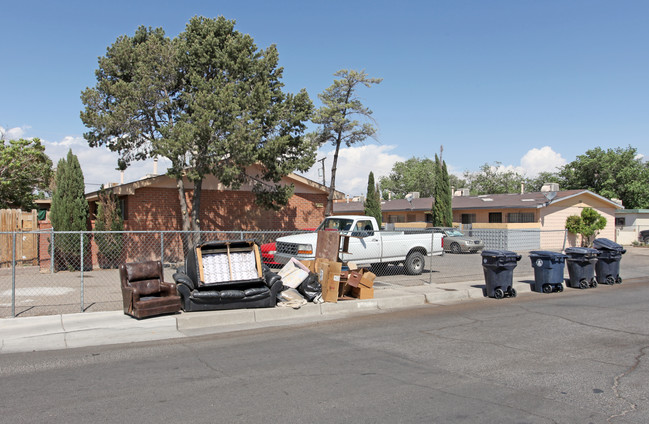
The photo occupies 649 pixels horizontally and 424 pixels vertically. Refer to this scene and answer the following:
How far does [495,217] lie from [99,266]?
2681 centimetres

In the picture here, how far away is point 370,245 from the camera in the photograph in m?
15.1

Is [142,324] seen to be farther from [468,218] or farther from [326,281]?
[468,218]

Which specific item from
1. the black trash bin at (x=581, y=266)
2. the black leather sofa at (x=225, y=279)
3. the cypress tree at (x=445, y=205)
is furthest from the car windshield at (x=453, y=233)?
the black leather sofa at (x=225, y=279)

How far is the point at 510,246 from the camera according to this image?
27.3 metres

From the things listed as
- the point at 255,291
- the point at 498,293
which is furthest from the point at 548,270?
the point at 255,291

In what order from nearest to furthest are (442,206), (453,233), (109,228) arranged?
(109,228) → (453,233) → (442,206)

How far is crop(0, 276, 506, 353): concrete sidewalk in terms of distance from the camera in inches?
313

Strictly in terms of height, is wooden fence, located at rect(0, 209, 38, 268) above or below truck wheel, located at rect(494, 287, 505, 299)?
above

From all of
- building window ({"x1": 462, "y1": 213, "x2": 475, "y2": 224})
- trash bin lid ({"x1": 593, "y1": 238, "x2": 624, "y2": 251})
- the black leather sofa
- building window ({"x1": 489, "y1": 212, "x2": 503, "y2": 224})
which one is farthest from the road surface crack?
building window ({"x1": 462, "y1": 213, "x2": 475, "y2": 224})

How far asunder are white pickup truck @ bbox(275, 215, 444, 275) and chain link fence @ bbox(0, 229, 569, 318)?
0.05m

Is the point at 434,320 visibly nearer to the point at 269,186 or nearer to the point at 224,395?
the point at 224,395

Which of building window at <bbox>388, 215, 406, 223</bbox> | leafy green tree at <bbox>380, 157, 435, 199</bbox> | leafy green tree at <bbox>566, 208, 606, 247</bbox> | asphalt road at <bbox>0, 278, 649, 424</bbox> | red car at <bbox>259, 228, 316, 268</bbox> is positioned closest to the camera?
asphalt road at <bbox>0, 278, 649, 424</bbox>

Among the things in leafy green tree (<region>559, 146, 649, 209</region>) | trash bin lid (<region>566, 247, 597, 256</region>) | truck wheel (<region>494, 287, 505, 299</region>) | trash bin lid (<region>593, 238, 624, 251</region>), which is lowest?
truck wheel (<region>494, 287, 505, 299</region>)

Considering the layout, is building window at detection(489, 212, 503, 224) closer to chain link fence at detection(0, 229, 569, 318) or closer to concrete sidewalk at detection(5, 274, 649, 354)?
chain link fence at detection(0, 229, 569, 318)
